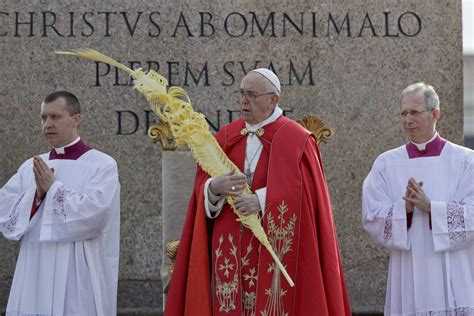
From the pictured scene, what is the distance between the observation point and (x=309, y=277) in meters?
8.22

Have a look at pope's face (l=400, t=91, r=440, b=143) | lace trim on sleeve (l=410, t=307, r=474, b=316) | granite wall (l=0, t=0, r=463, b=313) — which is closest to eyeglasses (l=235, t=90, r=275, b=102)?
pope's face (l=400, t=91, r=440, b=143)

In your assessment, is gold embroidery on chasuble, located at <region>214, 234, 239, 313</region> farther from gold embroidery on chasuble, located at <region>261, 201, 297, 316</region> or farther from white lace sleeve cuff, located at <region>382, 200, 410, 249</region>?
white lace sleeve cuff, located at <region>382, 200, 410, 249</region>

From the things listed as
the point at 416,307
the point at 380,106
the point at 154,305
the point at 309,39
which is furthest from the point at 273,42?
the point at 416,307

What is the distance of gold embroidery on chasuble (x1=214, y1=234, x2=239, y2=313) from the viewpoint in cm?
828

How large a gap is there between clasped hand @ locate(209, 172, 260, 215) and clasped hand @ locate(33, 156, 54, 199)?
1411 mm

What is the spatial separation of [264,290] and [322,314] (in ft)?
1.29

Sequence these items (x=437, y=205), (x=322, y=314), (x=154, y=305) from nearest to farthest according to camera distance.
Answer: (x=322, y=314), (x=437, y=205), (x=154, y=305)

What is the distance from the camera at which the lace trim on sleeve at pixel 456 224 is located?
8.76m

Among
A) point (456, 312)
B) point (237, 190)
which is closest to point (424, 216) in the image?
point (456, 312)

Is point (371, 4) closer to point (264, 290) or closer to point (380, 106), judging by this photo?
point (380, 106)

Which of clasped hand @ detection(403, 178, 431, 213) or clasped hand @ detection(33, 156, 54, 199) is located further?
clasped hand @ detection(33, 156, 54, 199)

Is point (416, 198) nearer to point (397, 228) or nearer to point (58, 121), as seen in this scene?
point (397, 228)

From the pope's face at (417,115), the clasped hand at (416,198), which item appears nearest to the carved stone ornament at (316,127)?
the pope's face at (417,115)

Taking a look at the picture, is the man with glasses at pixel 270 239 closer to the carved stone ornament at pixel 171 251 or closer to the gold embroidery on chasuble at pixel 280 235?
the gold embroidery on chasuble at pixel 280 235
